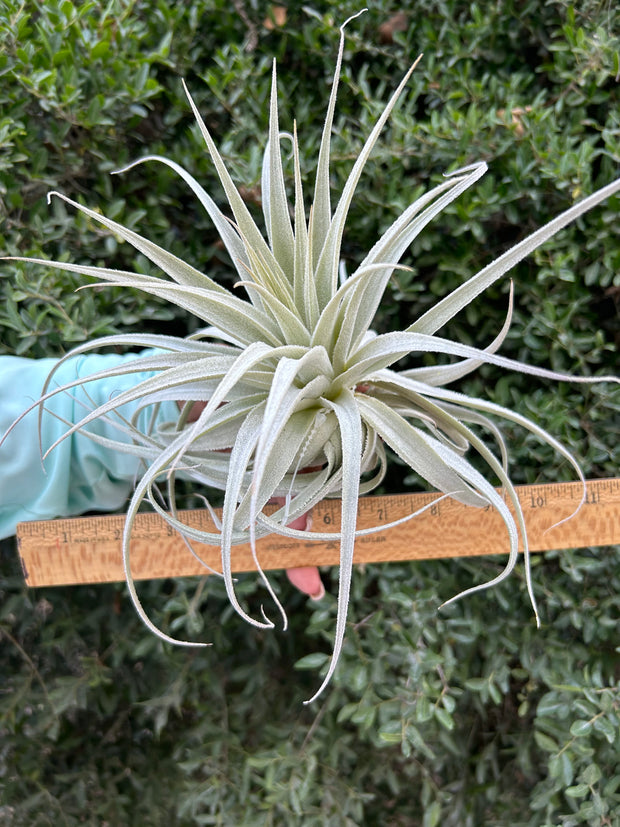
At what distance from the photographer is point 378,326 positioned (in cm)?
127

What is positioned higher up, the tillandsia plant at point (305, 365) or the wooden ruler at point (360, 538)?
the tillandsia plant at point (305, 365)

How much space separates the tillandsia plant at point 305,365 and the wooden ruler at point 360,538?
0.29 meters

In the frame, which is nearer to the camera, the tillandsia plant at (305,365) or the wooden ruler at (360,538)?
the tillandsia plant at (305,365)

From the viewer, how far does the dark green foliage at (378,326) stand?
3.73 feet

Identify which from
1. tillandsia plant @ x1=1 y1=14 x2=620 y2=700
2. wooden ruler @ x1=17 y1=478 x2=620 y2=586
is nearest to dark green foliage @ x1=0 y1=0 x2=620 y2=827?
wooden ruler @ x1=17 y1=478 x2=620 y2=586

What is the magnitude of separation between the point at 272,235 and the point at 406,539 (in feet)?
1.95

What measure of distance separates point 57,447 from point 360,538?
53cm

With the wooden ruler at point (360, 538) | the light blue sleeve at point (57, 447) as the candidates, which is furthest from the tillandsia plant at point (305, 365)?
the wooden ruler at point (360, 538)

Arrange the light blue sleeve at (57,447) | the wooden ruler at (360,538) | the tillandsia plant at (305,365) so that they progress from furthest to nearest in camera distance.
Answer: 1. the wooden ruler at (360,538)
2. the light blue sleeve at (57,447)
3. the tillandsia plant at (305,365)

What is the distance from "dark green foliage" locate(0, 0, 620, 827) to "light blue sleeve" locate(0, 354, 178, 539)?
0.47ft

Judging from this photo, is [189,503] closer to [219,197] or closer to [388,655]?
[388,655]

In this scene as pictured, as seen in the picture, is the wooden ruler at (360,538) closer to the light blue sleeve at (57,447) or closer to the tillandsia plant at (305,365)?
the light blue sleeve at (57,447)

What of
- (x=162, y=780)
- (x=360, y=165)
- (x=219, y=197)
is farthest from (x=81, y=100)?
(x=162, y=780)

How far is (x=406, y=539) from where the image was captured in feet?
3.74
